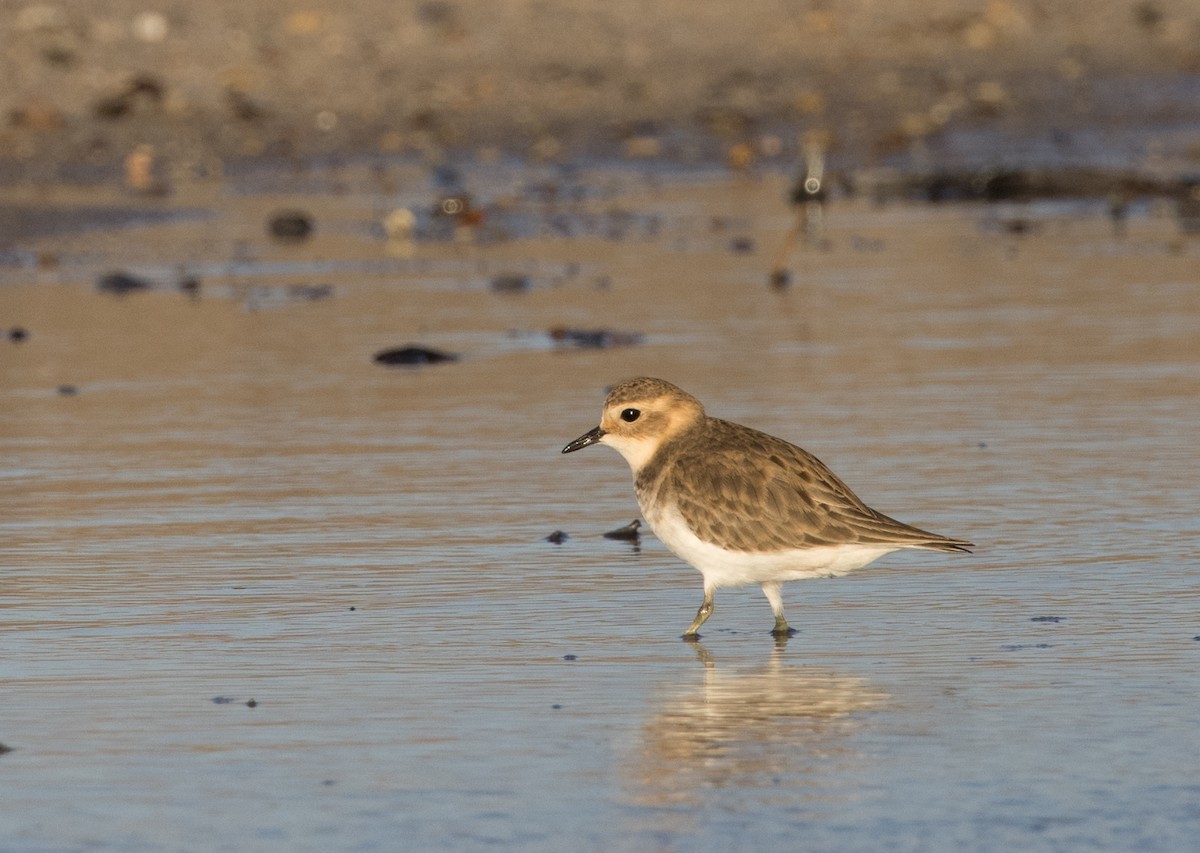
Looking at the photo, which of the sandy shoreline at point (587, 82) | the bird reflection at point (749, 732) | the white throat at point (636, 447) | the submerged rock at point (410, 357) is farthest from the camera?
the sandy shoreline at point (587, 82)

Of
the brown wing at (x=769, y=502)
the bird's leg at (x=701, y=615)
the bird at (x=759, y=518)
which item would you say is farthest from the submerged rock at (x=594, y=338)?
the bird's leg at (x=701, y=615)

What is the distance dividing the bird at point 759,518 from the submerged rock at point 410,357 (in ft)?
18.3

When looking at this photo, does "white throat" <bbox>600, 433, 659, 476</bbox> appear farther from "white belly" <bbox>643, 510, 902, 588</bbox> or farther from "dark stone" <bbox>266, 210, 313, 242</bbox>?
"dark stone" <bbox>266, 210, 313, 242</bbox>

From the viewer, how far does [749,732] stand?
230 inches

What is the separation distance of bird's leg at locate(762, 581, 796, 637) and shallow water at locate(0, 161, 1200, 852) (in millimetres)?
64

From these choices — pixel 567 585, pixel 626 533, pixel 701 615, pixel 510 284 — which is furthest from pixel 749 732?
pixel 510 284

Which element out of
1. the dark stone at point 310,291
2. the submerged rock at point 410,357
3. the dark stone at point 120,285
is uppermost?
the dark stone at point 120,285

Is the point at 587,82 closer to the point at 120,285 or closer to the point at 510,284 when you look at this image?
the point at 510,284

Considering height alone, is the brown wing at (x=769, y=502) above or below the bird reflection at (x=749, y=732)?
above

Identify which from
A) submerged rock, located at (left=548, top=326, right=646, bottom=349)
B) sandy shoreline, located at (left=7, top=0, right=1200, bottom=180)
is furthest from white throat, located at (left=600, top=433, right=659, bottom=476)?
sandy shoreline, located at (left=7, top=0, right=1200, bottom=180)

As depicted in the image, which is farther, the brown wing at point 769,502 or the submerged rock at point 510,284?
the submerged rock at point 510,284

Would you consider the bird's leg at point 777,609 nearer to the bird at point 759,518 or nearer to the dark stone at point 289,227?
the bird at point 759,518

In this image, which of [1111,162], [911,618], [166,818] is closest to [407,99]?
[1111,162]

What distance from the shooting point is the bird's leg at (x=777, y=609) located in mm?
7039
